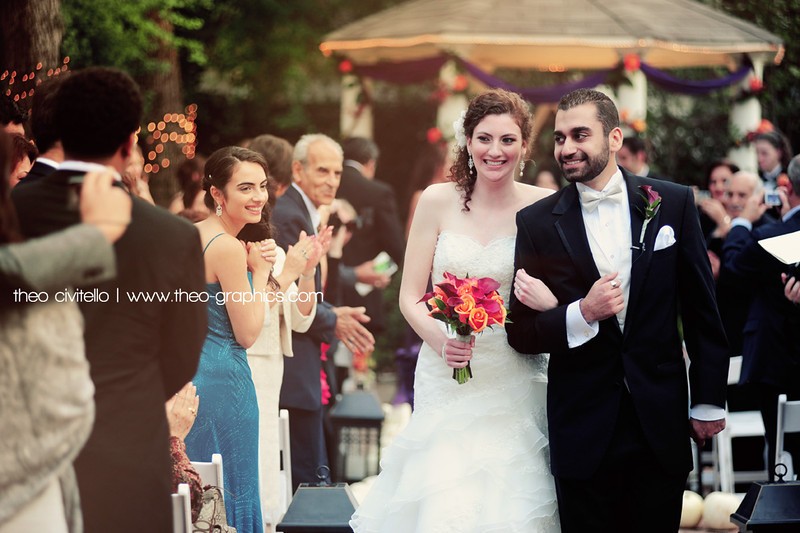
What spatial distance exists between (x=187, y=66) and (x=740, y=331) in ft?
41.4

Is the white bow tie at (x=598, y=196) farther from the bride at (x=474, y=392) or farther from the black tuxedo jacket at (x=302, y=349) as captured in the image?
the black tuxedo jacket at (x=302, y=349)

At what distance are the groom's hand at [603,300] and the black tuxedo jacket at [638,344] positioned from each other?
11 cm

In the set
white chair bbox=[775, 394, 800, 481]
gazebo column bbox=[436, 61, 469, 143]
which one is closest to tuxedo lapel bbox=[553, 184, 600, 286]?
white chair bbox=[775, 394, 800, 481]

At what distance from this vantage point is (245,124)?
20.6 m

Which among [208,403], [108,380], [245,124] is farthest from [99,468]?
[245,124]

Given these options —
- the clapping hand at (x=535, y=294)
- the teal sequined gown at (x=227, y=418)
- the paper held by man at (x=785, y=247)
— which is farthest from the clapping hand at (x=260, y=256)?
the paper held by man at (x=785, y=247)

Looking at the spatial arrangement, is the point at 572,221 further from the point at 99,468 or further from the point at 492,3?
the point at 492,3

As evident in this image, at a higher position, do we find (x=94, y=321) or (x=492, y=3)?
(x=492, y=3)

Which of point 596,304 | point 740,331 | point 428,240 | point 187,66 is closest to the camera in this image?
point 596,304

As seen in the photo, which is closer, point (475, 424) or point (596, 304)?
point (596, 304)

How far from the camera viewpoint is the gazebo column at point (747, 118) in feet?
48.5

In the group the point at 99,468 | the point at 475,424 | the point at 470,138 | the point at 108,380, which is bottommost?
the point at 475,424

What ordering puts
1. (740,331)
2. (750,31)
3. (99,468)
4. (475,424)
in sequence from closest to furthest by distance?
(99,468) → (475,424) → (740,331) → (750,31)

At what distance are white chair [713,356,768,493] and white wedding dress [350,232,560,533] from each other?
2.81 m
